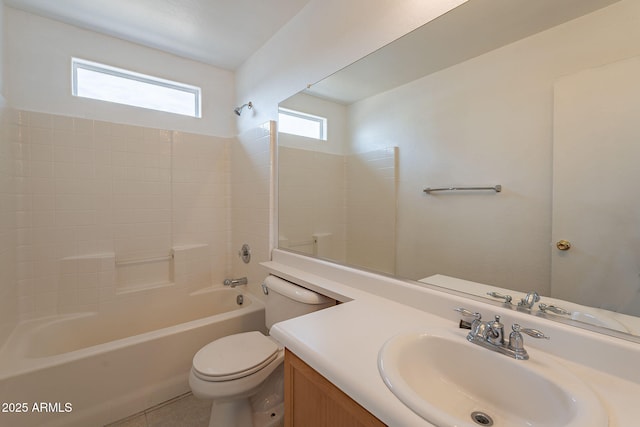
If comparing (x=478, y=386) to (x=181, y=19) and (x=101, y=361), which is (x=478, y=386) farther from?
(x=181, y=19)

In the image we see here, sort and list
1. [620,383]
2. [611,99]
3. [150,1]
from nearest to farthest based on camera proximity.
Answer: [620,383], [611,99], [150,1]

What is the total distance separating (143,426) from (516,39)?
252cm

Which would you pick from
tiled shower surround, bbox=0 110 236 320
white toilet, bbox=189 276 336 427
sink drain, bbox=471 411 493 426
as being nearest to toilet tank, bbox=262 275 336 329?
white toilet, bbox=189 276 336 427

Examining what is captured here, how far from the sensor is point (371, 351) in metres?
0.74

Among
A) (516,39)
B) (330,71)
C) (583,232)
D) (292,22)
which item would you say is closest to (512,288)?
(583,232)

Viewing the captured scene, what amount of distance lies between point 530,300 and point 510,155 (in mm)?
497

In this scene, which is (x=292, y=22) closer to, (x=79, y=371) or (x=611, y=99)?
(x=611, y=99)

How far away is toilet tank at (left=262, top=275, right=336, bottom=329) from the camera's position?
1363 millimetres

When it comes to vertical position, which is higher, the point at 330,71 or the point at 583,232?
the point at 330,71

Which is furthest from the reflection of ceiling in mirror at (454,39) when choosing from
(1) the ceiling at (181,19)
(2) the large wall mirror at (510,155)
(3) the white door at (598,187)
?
(1) the ceiling at (181,19)

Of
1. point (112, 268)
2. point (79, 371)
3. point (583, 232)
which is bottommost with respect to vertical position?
point (79, 371)

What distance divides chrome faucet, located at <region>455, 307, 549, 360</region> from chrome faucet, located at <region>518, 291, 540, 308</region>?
100mm

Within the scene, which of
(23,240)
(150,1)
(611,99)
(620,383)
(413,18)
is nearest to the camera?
(620,383)

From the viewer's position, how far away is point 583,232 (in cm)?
80
